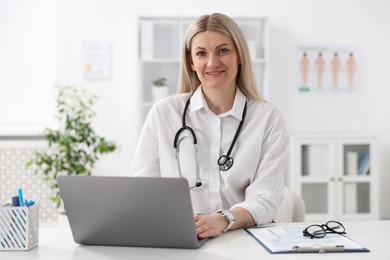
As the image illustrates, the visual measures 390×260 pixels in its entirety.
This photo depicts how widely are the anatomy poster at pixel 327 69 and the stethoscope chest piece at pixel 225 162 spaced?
2993mm

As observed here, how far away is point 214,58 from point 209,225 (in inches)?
28.6

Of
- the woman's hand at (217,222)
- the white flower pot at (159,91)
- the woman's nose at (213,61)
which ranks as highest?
the woman's nose at (213,61)

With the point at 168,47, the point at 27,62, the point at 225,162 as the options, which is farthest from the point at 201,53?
the point at 27,62

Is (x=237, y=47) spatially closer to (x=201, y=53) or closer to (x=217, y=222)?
(x=201, y=53)

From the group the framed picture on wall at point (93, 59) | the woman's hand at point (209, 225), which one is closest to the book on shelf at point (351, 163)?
the framed picture on wall at point (93, 59)

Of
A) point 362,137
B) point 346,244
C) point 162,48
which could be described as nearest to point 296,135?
point 362,137

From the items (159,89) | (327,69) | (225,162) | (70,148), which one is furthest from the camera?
(327,69)

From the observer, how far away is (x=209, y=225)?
1.69 meters

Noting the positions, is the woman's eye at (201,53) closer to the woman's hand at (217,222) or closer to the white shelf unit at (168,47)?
the woman's hand at (217,222)

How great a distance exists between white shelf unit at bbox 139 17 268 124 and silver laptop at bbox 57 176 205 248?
309 centimetres

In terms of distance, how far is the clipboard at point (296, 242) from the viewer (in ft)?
5.03

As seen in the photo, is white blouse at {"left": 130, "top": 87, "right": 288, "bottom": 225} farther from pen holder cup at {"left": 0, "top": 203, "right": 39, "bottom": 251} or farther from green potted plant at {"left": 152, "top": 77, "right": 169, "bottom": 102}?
green potted plant at {"left": 152, "top": 77, "right": 169, "bottom": 102}

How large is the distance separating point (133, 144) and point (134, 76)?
545 mm

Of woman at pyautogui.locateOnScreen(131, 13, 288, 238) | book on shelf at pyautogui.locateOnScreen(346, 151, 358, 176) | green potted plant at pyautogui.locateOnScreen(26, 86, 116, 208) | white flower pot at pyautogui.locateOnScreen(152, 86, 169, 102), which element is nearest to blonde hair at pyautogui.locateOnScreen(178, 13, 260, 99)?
woman at pyautogui.locateOnScreen(131, 13, 288, 238)
